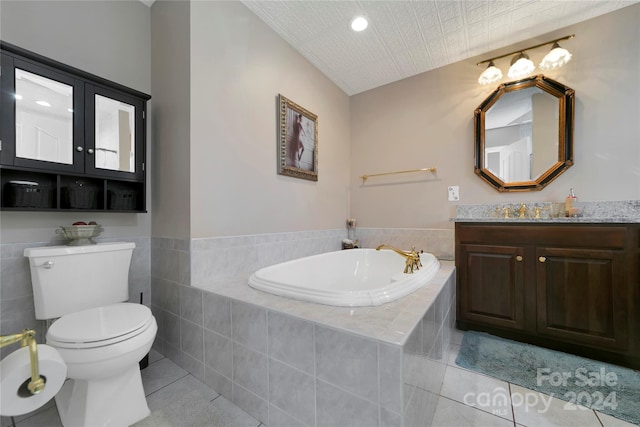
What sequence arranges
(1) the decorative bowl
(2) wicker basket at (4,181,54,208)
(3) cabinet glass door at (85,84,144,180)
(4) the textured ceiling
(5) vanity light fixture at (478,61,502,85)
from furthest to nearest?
(5) vanity light fixture at (478,61,502,85)
(4) the textured ceiling
(3) cabinet glass door at (85,84,144,180)
(1) the decorative bowl
(2) wicker basket at (4,181,54,208)

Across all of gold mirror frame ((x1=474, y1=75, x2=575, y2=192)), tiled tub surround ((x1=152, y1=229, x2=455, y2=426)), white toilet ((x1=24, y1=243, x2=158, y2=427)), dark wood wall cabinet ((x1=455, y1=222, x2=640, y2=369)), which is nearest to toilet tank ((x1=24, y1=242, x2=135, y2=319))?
white toilet ((x1=24, y1=243, x2=158, y2=427))

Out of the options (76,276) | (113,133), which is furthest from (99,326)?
(113,133)

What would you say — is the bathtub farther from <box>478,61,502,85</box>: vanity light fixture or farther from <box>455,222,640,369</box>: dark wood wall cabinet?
<box>478,61,502,85</box>: vanity light fixture

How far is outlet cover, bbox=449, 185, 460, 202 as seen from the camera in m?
2.36

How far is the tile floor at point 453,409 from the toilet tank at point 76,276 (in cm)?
48

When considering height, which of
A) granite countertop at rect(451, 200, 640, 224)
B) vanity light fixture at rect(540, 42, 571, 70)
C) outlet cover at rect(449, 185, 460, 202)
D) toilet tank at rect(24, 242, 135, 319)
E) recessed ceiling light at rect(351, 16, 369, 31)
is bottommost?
toilet tank at rect(24, 242, 135, 319)

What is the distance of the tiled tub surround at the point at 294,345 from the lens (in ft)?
2.73

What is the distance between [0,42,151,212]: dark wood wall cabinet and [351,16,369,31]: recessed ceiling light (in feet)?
5.41

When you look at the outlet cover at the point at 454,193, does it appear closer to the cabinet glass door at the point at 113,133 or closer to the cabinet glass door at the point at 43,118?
the cabinet glass door at the point at 113,133

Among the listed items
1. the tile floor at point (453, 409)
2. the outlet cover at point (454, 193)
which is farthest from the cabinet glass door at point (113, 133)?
the outlet cover at point (454, 193)

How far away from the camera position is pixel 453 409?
3.95 ft

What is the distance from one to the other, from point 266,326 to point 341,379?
40cm

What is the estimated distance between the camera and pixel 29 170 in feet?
4.09

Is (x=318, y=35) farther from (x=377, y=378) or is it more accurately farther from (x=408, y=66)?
(x=377, y=378)
